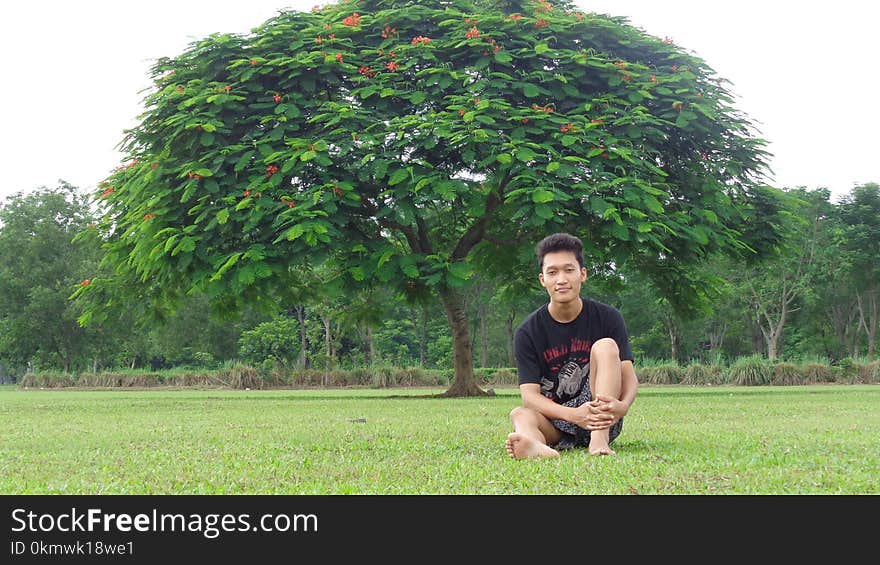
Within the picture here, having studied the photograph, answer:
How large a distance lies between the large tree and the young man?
840 cm

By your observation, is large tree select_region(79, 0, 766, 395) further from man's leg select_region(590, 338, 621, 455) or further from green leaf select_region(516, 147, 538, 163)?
man's leg select_region(590, 338, 621, 455)

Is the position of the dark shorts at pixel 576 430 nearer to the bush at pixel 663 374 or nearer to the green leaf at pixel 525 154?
the green leaf at pixel 525 154

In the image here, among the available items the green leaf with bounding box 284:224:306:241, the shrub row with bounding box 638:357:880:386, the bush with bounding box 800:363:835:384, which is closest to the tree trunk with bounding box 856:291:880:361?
the shrub row with bounding box 638:357:880:386

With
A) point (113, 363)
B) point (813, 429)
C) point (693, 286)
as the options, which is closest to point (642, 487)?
point (813, 429)

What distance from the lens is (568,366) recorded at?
18.7 feet

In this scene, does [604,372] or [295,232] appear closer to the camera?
[604,372]

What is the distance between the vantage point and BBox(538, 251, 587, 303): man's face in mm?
5438

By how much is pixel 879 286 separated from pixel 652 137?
3251 centimetres

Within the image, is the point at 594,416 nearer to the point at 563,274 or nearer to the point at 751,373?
the point at 563,274

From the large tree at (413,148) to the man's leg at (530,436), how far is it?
27.9 feet

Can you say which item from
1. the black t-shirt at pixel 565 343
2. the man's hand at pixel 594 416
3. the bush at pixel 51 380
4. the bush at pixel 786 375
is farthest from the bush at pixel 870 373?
the bush at pixel 51 380

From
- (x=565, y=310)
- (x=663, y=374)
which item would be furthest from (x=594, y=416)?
(x=663, y=374)

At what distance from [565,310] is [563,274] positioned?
30cm

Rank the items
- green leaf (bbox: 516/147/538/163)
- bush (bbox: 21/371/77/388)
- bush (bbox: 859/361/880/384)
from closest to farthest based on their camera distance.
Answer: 1. green leaf (bbox: 516/147/538/163)
2. bush (bbox: 859/361/880/384)
3. bush (bbox: 21/371/77/388)
